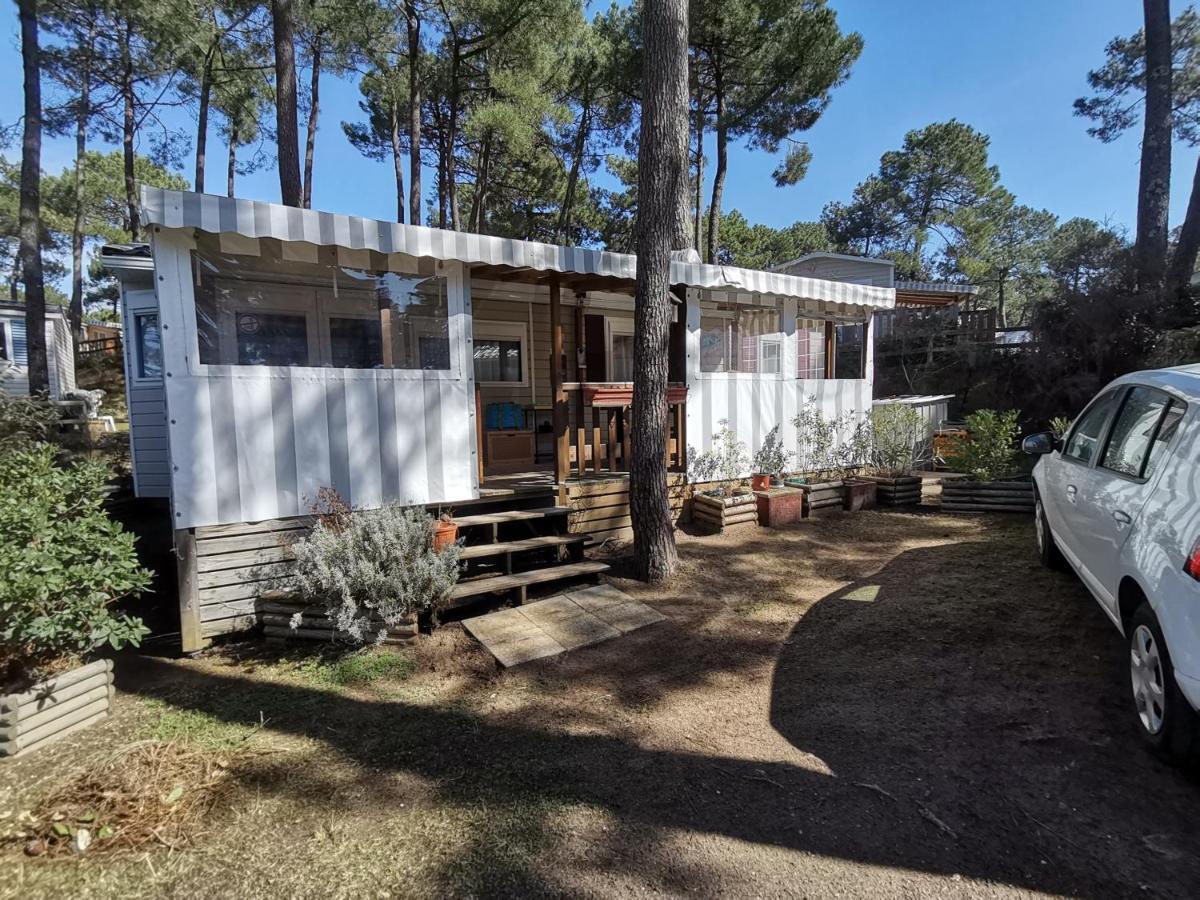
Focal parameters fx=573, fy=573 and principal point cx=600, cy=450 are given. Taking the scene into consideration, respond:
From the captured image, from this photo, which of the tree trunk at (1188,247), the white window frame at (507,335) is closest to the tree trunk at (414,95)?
the white window frame at (507,335)

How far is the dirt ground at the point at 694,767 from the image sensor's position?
1.93 m

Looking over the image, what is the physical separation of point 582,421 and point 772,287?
2.86 m

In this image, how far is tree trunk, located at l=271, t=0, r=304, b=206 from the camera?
335 inches

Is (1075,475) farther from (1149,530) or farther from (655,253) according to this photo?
(655,253)

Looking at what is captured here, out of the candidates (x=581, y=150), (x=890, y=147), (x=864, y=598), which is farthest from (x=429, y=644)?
(x=890, y=147)

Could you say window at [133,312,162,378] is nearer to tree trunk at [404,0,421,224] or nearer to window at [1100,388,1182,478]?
tree trunk at [404,0,421,224]

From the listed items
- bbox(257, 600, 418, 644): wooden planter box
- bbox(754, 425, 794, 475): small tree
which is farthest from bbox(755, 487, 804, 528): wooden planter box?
bbox(257, 600, 418, 644): wooden planter box

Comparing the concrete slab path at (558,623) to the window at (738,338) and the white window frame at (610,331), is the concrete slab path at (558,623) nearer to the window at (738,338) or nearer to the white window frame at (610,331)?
the window at (738,338)

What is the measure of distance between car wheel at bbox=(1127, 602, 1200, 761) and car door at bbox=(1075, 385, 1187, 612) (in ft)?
1.09

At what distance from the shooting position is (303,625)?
395cm

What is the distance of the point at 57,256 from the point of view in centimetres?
2983

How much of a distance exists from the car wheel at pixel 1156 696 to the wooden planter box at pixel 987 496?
4.73 metres

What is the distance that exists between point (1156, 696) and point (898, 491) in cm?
524

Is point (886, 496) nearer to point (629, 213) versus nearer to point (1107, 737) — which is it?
point (1107, 737)
